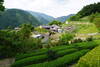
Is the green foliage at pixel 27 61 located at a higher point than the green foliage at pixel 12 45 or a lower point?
lower

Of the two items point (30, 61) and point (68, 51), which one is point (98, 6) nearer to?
point (68, 51)

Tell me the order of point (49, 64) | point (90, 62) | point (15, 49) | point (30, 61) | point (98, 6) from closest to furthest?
point (90, 62) < point (49, 64) < point (30, 61) < point (15, 49) < point (98, 6)

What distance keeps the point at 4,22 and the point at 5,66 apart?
572 feet

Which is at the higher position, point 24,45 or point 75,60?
point 24,45

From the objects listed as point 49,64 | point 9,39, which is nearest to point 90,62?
point 49,64

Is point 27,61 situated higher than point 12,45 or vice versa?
point 12,45

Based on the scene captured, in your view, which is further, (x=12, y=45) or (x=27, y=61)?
(x=12, y=45)

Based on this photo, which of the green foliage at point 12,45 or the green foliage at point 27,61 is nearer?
the green foliage at point 27,61

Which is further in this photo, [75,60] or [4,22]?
[4,22]

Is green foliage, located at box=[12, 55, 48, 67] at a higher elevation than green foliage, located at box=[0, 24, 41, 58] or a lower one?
lower

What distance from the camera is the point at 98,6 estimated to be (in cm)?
11925

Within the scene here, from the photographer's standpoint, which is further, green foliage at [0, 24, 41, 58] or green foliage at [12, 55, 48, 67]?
green foliage at [0, 24, 41, 58]

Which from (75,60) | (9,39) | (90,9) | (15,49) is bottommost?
(75,60)

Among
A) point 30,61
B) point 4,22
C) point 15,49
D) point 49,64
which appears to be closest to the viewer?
point 49,64
